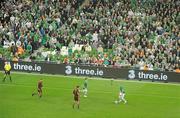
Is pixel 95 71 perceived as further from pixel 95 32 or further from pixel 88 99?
pixel 88 99

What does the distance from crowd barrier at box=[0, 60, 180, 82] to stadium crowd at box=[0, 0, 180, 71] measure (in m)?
1.07

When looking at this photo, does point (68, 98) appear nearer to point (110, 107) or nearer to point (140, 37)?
point (110, 107)

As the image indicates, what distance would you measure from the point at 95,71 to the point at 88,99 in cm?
708

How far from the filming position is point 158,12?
159 ft

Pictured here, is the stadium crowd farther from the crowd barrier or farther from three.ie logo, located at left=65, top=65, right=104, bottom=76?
three.ie logo, located at left=65, top=65, right=104, bottom=76

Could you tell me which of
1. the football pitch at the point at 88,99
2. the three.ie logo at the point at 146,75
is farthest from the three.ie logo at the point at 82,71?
the three.ie logo at the point at 146,75

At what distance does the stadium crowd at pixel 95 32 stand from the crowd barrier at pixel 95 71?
42.1 inches

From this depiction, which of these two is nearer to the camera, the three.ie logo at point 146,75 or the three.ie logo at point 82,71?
the three.ie logo at point 146,75

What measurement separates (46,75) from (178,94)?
12440mm

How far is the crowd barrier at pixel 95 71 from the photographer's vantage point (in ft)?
136

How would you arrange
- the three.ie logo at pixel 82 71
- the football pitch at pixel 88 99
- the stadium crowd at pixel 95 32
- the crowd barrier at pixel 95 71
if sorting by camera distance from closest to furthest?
the football pitch at pixel 88 99, the crowd barrier at pixel 95 71, the three.ie logo at pixel 82 71, the stadium crowd at pixel 95 32

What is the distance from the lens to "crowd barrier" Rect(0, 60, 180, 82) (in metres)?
41.5

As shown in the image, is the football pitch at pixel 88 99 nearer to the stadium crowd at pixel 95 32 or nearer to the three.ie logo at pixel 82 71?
the three.ie logo at pixel 82 71

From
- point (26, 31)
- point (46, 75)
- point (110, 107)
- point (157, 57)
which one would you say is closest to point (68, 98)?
point (110, 107)
